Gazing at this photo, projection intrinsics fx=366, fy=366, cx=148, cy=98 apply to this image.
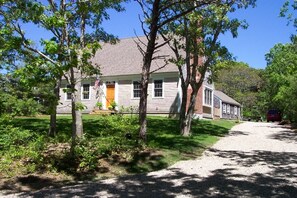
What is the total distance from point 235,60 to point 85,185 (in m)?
11.9

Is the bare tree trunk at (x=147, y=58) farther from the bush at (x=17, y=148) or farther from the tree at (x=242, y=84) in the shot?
the tree at (x=242, y=84)

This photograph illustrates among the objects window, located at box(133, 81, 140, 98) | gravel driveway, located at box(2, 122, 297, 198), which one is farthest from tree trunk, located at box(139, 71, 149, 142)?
window, located at box(133, 81, 140, 98)

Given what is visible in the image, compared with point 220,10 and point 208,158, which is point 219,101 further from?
point 208,158

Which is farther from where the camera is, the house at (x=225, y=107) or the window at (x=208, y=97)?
the house at (x=225, y=107)

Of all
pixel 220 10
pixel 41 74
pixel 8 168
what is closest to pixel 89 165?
pixel 8 168

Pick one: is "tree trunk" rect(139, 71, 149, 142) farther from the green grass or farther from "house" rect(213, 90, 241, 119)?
"house" rect(213, 90, 241, 119)

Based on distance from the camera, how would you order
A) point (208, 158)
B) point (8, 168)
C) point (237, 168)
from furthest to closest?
point (208, 158) < point (237, 168) < point (8, 168)

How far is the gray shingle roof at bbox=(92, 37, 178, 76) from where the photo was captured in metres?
30.7

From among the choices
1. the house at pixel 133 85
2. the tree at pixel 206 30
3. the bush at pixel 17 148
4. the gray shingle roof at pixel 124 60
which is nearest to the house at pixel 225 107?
the house at pixel 133 85

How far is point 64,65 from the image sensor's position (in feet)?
29.4

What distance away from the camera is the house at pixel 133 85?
2926 centimetres

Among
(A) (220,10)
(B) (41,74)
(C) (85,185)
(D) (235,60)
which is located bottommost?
(C) (85,185)

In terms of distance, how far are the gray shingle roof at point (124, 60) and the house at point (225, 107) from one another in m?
14.7

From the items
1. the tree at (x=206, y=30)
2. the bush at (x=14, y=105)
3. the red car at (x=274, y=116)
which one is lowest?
the red car at (x=274, y=116)
